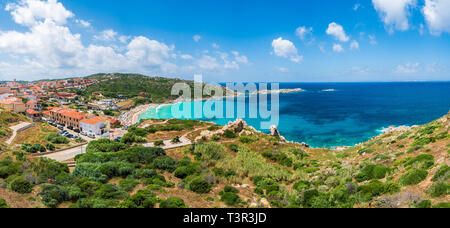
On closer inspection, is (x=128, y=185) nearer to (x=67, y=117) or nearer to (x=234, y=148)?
(x=234, y=148)

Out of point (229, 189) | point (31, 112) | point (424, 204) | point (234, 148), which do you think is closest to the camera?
point (424, 204)

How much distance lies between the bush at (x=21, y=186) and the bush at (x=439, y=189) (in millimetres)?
21474

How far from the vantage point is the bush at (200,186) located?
15.5m

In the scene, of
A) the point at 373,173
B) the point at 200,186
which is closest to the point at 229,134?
the point at 200,186

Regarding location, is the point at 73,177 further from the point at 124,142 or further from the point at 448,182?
the point at 448,182

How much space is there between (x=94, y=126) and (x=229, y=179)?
Result: 4448 cm

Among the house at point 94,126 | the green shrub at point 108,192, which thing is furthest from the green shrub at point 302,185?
the house at point 94,126

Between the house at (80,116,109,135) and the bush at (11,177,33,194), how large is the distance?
134 feet

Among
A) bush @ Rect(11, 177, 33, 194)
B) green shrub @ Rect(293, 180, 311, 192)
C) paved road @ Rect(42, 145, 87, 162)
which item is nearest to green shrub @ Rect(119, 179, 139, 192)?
bush @ Rect(11, 177, 33, 194)

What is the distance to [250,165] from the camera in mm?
21562

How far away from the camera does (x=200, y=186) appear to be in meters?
15.8

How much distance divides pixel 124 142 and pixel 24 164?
11.9m

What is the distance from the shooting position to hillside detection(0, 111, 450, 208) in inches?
474

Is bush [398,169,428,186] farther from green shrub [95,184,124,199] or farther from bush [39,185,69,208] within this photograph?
bush [39,185,69,208]
